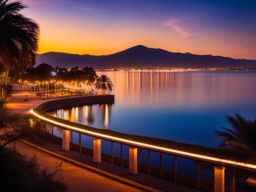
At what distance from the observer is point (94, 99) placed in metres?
64.5

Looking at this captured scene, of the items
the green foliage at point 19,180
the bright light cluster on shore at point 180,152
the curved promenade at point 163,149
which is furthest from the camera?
the curved promenade at point 163,149

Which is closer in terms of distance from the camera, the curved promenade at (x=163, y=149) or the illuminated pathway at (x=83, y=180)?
the curved promenade at (x=163, y=149)

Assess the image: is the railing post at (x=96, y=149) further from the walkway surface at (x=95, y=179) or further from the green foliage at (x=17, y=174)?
the green foliage at (x=17, y=174)

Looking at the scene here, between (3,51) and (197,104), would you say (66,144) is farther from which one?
(197,104)

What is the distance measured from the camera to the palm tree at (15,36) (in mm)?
6508

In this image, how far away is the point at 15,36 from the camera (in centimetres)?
652

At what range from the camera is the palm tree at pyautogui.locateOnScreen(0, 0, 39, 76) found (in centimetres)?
651

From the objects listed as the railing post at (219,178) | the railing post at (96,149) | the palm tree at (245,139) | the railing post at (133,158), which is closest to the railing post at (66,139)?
the railing post at (96,149)

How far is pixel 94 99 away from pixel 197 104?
1901 centimetres

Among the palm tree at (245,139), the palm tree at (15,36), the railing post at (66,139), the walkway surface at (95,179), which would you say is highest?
the palm tree at (15,36)

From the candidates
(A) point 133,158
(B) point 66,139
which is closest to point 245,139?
(A) point 133,158

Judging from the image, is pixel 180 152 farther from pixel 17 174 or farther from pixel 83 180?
pixel 17 174

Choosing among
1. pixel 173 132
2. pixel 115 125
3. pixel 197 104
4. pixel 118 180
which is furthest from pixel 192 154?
pixel 197 104

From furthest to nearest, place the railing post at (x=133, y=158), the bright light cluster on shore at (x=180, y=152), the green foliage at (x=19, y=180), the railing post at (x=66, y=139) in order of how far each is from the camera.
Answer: the railing post at (x=66, y=139) < the railing post at (x=133, y=158) < the bright light cluster on shore at (x=180, y=152) < the green foliage at (x=19, y=180)
